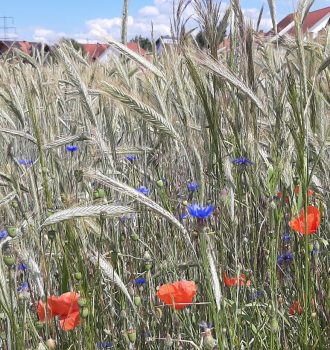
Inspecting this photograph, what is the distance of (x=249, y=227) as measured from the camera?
1.49 metres

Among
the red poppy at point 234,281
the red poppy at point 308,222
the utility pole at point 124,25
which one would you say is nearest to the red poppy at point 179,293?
the red poppy at point 234,281

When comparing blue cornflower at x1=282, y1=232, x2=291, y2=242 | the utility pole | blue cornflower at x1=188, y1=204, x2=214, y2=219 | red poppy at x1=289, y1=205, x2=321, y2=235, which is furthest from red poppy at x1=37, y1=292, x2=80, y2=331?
the utility pole

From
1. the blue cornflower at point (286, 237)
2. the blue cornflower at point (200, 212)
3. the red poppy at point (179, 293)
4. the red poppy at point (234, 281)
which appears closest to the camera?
the blue cornflower at point (200, 212)

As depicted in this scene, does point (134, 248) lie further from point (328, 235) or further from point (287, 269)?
point (328, 235)

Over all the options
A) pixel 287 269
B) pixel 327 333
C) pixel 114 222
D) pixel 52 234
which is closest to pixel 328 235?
pixel 287 269

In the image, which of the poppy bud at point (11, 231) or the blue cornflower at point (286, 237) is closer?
the poppy bud at point (11, 231)

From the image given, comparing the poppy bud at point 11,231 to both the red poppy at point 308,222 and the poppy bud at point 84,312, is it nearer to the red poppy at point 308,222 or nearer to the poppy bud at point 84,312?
the poppy bud at point 84,312

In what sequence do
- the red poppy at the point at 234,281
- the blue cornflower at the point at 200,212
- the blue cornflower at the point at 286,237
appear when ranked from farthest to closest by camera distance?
1. the blue cornflower at the point at 286,237
2. the red poppy at the point at 234,281
3. the blue cornflower at the point at 200,212

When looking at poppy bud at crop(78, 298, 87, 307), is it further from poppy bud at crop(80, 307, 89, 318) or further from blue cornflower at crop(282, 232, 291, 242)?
blue cornflower at crop(282, 232, 291, 242)

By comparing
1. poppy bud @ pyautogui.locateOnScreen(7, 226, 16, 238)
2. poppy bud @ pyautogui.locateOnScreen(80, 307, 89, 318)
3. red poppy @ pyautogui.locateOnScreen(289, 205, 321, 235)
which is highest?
poppy bud @ pyautogui.locateOnScreen(7, 226, 16, 238)

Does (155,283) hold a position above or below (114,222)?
below

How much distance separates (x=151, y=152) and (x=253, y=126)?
60cm

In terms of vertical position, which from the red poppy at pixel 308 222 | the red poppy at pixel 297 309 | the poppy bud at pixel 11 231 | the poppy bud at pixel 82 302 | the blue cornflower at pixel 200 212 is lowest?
the red poppy at pixel 297 309

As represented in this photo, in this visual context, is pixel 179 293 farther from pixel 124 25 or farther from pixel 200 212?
pixel 124 25
